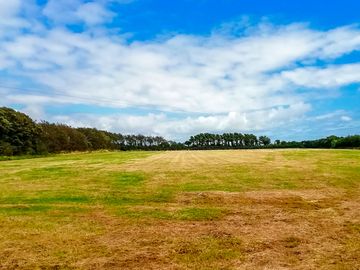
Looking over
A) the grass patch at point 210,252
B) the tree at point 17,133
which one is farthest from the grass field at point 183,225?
the tree at point 17,133

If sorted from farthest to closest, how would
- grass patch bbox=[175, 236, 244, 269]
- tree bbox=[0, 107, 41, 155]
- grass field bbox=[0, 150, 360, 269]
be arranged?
1. tree bbox=[0, 107, 41, 155]
2. grass field bbox=[0, 150, 360, 269]
3. grass patch bbox=[175, 236, 244, 269]

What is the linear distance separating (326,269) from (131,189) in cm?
1637

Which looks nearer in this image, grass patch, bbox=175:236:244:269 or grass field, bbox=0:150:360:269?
grass patch, bbox=175:236:244:269

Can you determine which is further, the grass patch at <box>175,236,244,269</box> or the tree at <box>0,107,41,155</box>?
the tree at <box>0,107,41,155</box>

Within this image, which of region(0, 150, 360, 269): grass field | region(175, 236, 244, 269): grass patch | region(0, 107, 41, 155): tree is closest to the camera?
region(175, 236, 244, 269): grass patch

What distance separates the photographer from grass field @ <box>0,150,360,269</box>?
11047mm

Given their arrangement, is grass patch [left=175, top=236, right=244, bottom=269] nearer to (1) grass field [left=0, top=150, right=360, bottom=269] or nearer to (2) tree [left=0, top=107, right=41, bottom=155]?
(1) grass field [left=0, top=150, right=360, bottom=269]

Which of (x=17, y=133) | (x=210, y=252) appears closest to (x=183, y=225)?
(x=210, y=252)

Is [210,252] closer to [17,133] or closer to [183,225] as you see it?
[183,225]

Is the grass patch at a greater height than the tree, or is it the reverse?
the tree

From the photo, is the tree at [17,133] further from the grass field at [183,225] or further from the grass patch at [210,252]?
the grass patch at [210,252]

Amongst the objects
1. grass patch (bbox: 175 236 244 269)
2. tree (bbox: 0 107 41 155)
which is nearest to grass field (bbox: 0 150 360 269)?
grass patch (bbox: 175 236 244 269)

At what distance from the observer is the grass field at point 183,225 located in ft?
36.2

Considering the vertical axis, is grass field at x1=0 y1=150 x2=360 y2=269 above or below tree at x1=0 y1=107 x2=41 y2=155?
below
